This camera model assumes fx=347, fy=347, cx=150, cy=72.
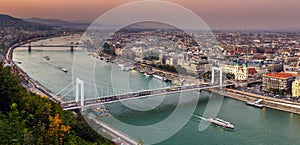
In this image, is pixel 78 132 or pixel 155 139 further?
pixel 155 139

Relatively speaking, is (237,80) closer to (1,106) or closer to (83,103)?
(83,103)

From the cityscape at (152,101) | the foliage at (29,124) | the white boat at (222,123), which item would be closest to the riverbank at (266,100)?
the cityscape at (152,101)

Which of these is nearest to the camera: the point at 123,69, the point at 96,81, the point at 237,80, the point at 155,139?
the point at 155,139

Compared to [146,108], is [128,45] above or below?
above

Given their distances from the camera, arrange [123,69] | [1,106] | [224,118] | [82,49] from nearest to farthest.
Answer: [1,106], [224,118], [123,69], [82,49]

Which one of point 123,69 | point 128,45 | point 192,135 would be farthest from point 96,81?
point 128,45
